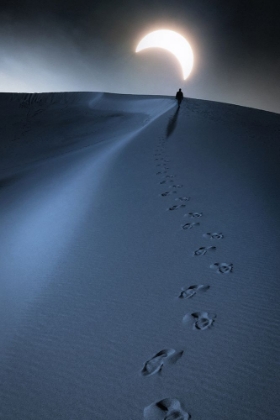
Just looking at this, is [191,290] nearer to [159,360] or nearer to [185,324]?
[185,324]

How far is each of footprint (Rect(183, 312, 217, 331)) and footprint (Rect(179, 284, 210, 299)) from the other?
173 mm

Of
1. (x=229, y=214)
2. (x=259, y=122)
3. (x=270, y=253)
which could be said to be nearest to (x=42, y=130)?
(x=259, y=122)

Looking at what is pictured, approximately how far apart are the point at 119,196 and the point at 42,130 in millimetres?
10523

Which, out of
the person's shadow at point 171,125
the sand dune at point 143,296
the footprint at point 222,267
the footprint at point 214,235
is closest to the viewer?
the sand dune at point 143,296

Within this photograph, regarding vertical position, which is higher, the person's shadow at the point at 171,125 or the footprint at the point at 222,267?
the person's shadow at the point at 171,125

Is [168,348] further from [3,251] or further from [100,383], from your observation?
[3,251]

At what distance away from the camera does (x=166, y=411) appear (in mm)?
1037

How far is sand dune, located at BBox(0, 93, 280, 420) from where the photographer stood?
1.12m

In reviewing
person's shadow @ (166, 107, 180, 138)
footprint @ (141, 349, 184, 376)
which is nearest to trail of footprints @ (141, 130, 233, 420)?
footprint @ (141, 349, 184, 376)

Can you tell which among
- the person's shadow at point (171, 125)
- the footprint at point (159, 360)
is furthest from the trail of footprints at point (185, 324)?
the person's shadow at point (171, 125)

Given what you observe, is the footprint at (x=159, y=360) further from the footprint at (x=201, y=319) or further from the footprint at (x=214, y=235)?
the footprint at (x=214, y=235)

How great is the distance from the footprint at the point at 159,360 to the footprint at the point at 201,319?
20cm

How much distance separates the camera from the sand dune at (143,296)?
3.68 feet

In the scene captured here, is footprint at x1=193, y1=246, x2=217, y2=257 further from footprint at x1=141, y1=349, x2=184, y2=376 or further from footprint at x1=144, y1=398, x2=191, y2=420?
footprint at x1=144, y1=398, x2=191, y2=420
